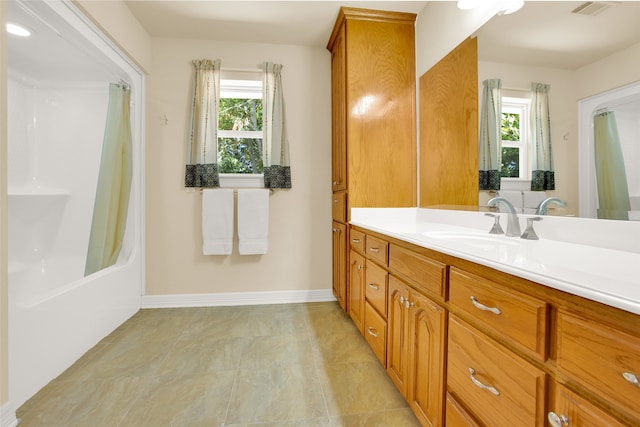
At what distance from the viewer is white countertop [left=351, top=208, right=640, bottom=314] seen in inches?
20.2

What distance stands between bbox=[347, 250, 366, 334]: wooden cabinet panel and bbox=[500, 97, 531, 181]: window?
0.93 meters

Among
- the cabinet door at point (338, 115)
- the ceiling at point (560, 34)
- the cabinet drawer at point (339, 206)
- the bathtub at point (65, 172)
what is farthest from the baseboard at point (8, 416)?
the ceiling at point (560, 34)

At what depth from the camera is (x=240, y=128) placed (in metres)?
2.66

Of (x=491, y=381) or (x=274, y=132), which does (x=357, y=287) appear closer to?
(x=491, y=381)

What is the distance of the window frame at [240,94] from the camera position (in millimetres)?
2588

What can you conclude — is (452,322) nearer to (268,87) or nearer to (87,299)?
(87,299)

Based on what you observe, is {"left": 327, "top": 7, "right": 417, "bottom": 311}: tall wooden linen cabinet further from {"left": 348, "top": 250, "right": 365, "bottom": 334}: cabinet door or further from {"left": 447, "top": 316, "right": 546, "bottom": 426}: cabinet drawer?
{"left": 447, "top": 316, "right": 546, "bottom": 426}: cabinet drawer

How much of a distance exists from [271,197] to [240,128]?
2.34ft

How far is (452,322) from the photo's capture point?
3.00ft

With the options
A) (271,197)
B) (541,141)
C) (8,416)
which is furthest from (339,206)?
(8,416)

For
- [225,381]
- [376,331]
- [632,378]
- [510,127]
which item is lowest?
[225,381]

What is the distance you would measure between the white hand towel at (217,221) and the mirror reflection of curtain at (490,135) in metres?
1.93

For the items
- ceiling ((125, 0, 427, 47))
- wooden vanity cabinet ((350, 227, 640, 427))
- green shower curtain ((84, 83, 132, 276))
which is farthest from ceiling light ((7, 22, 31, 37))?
wooden vanity cabinet ((350, 227, 640, 427))

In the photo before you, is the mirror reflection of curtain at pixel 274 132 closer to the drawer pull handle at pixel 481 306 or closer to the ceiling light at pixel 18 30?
the ceiling light at pixel 18 30
